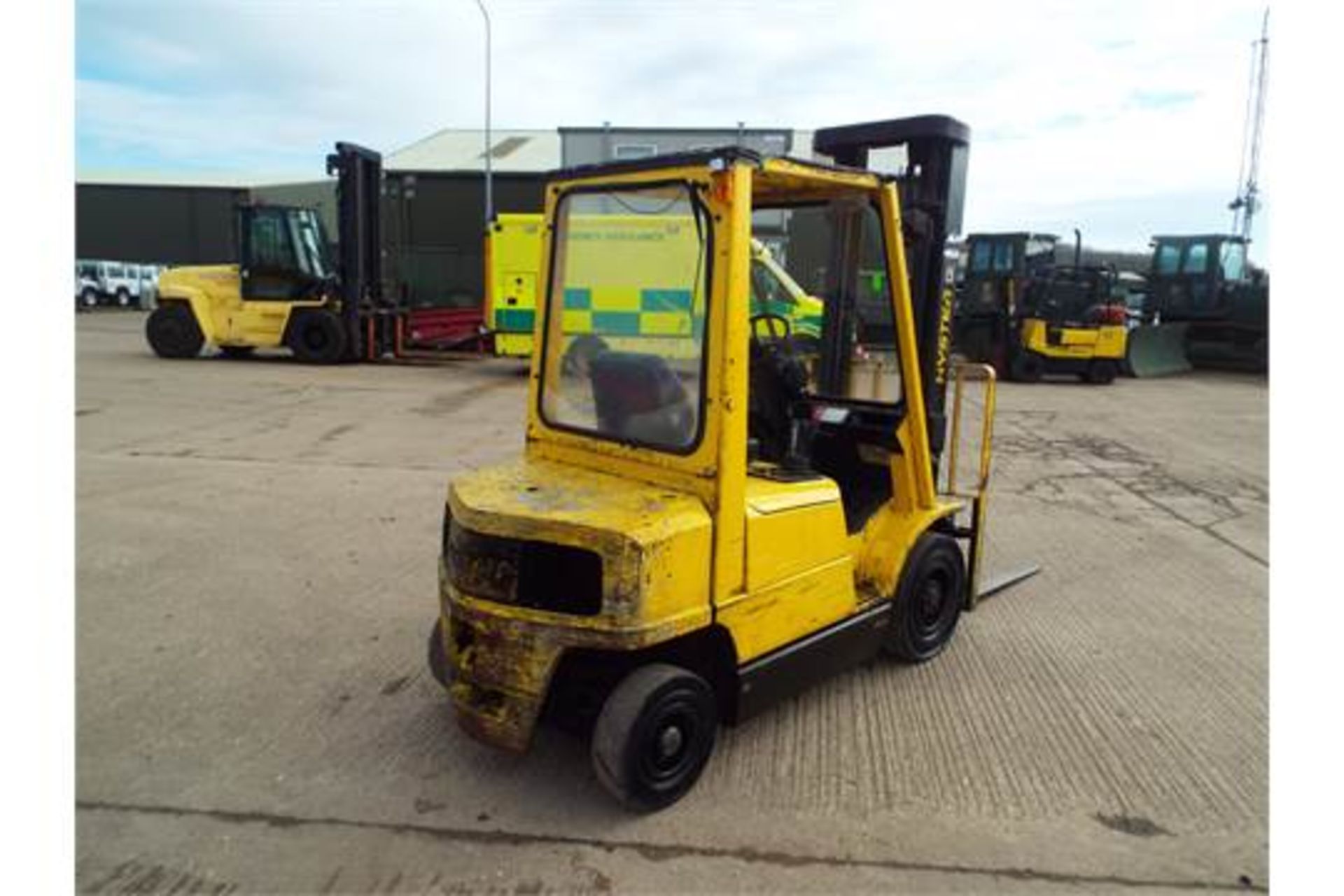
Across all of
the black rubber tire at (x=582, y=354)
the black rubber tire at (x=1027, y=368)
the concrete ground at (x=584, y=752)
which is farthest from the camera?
the black rubber tire at (x=1027, y=368)

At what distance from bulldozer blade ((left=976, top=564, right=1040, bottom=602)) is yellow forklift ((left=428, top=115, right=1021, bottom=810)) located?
3.26 feet

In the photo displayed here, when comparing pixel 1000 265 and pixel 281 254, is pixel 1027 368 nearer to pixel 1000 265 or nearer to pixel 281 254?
pixel 1000 265

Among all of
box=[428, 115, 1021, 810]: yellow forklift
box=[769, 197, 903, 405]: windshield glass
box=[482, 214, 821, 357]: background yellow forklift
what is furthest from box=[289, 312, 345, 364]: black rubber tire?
box=[428, 115, 1021, 810]: yellow forklift

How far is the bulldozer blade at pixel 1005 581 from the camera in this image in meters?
4.66

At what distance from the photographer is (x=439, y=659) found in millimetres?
3166

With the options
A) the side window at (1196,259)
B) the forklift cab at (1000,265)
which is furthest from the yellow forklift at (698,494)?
the side window at (1196,259)

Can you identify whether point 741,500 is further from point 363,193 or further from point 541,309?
point 363,193

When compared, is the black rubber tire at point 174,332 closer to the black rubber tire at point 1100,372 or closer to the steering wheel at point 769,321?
the steering wheel at point 769,321

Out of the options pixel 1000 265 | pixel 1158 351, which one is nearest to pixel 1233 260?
pixel 1158 351

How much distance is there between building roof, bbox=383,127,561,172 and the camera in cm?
2964

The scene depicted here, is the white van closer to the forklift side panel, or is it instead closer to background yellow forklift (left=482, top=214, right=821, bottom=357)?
background yellow forklift (left=482, top=214, right=821, bottom=357)

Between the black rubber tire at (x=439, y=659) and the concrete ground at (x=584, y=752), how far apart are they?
25 centimetres

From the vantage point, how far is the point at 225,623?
163 inches

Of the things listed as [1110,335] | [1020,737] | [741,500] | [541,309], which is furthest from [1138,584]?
[1110,335]
